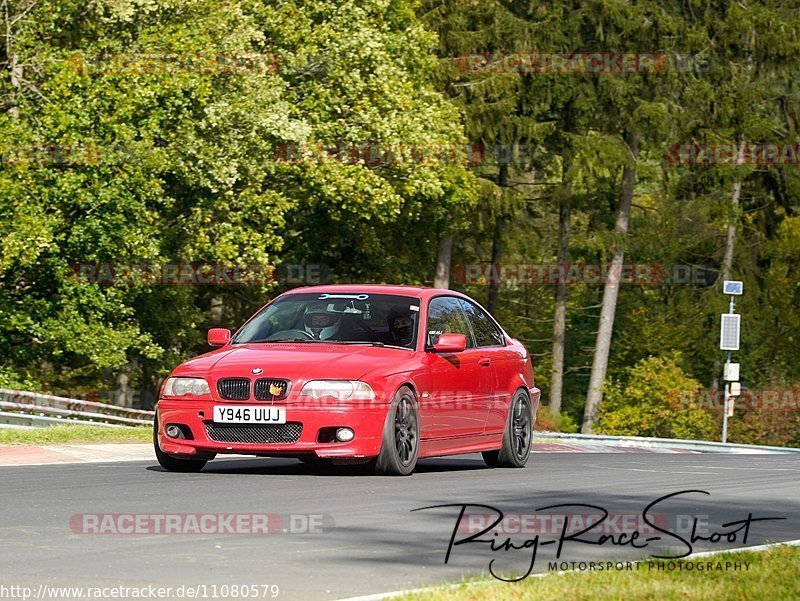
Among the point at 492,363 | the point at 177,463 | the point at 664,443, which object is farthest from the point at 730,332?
the point at 177,463

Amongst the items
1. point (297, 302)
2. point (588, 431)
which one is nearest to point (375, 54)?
point (588, 431)

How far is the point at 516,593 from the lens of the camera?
7.40m

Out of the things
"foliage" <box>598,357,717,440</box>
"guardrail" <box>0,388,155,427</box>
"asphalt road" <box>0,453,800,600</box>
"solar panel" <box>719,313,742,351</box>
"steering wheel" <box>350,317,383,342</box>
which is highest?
"steering wheel" <box>350,317,383,342</box>

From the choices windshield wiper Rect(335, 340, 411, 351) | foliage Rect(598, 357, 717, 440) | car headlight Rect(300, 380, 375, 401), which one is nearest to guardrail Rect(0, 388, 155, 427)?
windshield wiper Rect(335, 340, 411, 351)

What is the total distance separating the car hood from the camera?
13.7m

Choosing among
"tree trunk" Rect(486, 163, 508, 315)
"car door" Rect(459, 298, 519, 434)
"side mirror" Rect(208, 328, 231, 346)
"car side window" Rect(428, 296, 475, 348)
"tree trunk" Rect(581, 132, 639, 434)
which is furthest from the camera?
"tree trunk" Rect(486, 163, 508, 315)

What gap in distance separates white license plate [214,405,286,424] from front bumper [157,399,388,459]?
49 millimetres

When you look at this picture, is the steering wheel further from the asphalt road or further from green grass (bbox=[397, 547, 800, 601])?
green grass (bbox=[397, 547, 800, 601])

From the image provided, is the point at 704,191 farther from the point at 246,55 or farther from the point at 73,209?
the point at 73,209

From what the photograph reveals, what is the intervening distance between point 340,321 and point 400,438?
142 centimetres

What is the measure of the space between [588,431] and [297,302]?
39.2 m

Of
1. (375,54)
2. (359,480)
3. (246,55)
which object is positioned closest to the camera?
(359,480)

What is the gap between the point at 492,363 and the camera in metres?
16.0

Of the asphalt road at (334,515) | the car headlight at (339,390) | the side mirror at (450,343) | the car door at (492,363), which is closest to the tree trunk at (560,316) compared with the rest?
the asphalt road at (334,515)
